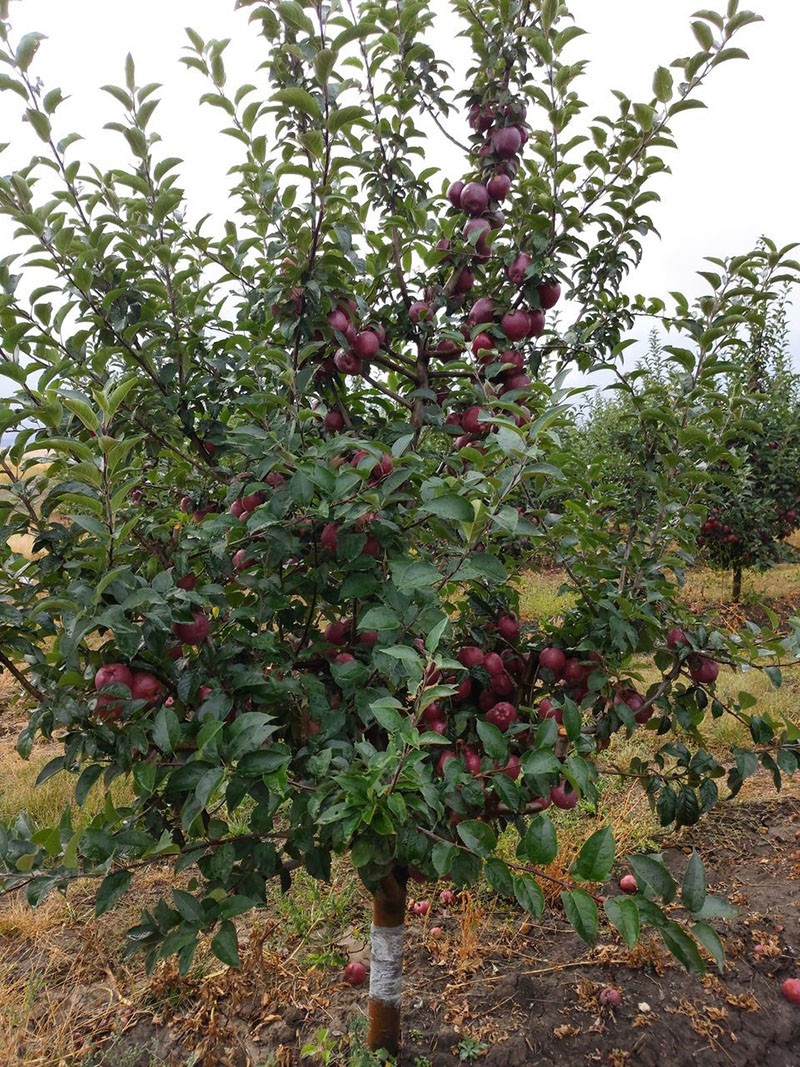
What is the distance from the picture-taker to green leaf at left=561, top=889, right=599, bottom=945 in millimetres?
949

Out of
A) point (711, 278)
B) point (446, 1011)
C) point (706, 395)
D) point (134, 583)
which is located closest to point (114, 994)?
point (446, 1011)

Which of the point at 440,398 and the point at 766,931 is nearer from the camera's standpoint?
the point at 440,398

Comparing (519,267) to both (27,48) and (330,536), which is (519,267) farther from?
(27,48)

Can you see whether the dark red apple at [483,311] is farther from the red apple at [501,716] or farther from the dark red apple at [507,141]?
the red apple at [501,716]

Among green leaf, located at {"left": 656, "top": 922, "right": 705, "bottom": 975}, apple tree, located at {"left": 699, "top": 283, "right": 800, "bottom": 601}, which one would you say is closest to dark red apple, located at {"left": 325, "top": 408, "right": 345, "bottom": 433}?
green leaf, located at {"left": 656, "top": 922, "right": 705, "bottom": 975}

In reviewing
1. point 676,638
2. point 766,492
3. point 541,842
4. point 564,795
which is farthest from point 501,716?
point 766,492

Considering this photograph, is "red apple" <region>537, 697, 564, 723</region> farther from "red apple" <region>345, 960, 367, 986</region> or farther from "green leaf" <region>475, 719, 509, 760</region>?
"red apple" <region>345, 960, 367, 986</region>

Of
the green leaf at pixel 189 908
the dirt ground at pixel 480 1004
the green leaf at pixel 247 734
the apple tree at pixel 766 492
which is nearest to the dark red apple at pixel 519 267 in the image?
the green leaf at pixel 247 734

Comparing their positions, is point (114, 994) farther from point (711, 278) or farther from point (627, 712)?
point (711, 278)

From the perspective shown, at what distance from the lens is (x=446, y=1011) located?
215 cm

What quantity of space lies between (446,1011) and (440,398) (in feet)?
5.74

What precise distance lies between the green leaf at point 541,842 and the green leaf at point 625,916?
0.32ft

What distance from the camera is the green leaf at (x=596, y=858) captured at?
963 millimetres

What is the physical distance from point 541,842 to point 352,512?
22.1 inches
